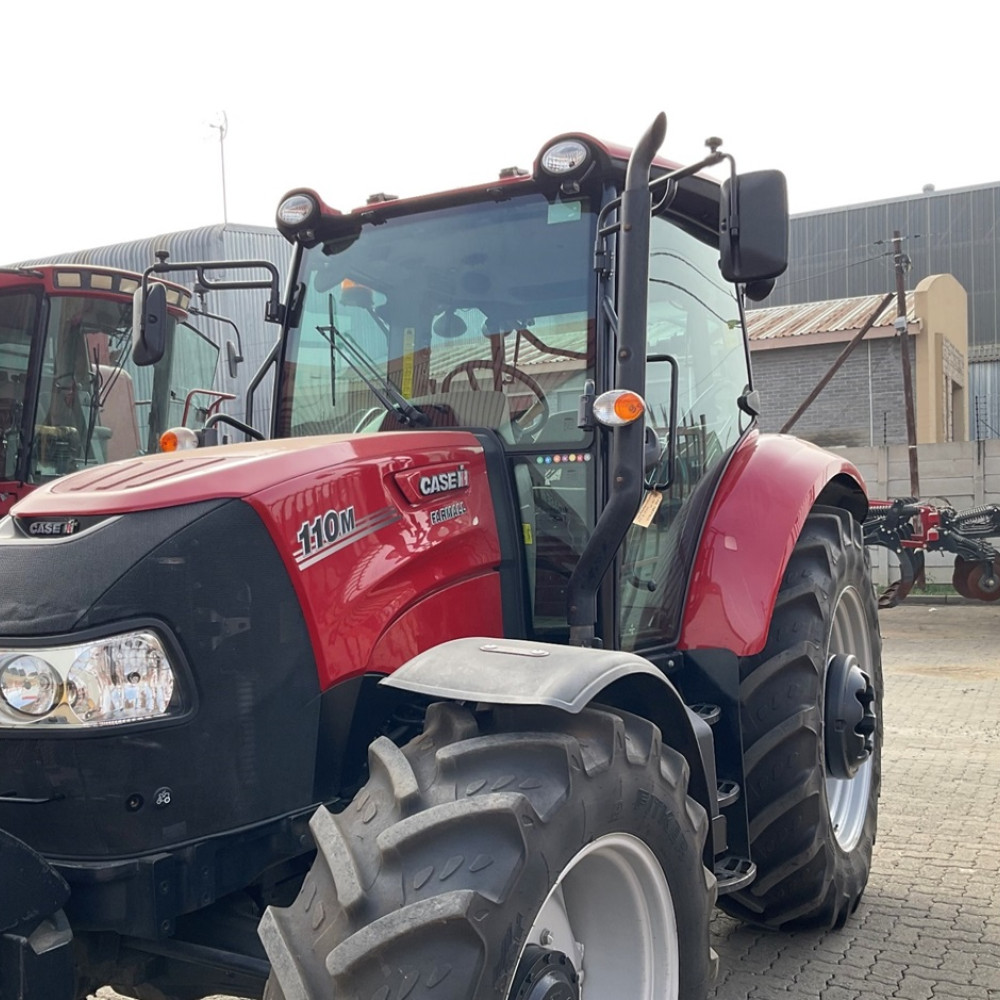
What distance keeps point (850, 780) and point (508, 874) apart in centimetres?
243

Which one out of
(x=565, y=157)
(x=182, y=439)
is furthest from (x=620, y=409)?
(x=182, y=439)

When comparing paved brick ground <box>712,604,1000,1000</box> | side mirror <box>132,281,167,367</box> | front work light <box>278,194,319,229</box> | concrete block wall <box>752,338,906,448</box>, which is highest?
concrete block wall <box>752,338,906,448</box>

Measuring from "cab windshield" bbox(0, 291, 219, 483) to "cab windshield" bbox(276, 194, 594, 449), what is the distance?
3806mm

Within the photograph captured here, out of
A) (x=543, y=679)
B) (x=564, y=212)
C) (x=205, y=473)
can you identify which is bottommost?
(x=543, y=679)

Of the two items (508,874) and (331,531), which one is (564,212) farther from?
(508,874)

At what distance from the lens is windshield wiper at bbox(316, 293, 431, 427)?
9.60 feet

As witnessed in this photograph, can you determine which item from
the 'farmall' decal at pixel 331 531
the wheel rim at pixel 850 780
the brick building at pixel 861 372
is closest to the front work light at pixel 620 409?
the 'farmall' decal at pixel 331 531

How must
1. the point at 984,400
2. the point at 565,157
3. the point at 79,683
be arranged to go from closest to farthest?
the point at 79,683 < the point at 565,157 < the point at 984,400

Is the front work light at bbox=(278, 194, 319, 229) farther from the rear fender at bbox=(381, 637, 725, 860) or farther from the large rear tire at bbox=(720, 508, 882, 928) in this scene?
the large rear tire at bbox=(720, 508, 882, 928)

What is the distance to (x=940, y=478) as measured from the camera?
577 inches

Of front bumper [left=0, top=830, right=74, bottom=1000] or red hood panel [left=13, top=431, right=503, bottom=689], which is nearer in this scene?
front bumper [left=0, top=830, right=74, bottom=1000]

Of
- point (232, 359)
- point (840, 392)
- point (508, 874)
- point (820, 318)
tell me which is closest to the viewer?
point (508, 874)

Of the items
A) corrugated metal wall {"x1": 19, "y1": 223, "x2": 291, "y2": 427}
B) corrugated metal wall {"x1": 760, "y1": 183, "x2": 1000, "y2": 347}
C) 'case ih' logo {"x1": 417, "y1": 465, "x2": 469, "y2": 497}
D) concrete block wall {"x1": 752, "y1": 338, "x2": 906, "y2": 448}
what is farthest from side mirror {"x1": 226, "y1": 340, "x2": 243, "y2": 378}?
corrugated metal wall {"x1": 760, "y1": 183, "x2": 1000, "y2": 347}

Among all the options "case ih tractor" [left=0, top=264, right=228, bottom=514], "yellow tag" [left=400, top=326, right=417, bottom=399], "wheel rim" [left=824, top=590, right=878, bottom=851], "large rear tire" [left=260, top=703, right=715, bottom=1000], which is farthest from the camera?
"case ih tractor" [left=0, top=264, right=228, bottom=514]
